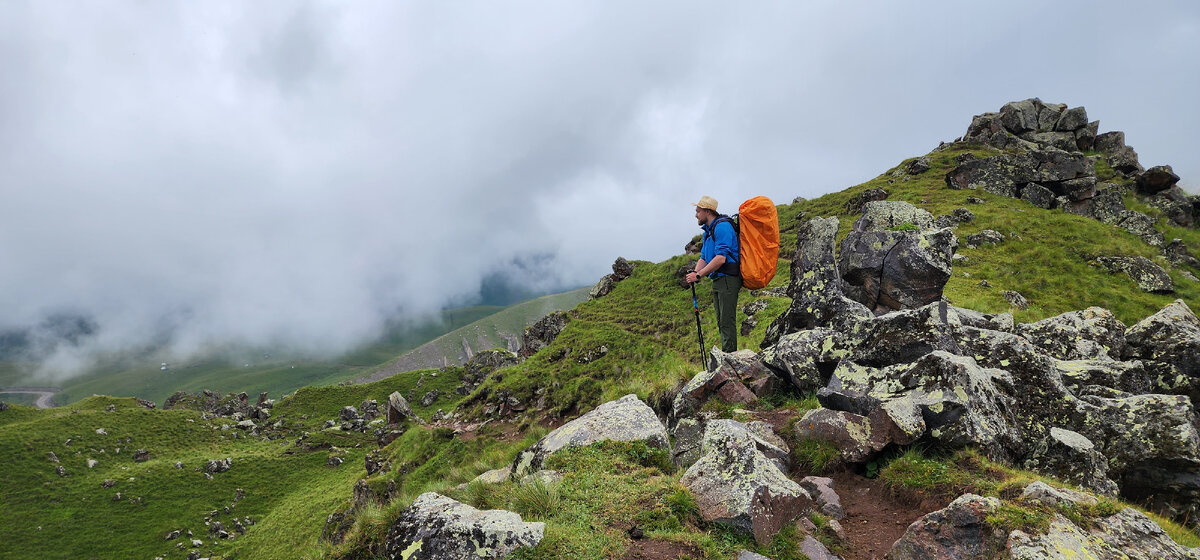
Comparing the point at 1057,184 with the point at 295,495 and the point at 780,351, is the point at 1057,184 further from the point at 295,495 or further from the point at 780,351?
the point at 295,495

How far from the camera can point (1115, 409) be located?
965 cm

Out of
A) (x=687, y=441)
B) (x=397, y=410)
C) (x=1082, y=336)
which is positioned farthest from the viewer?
(x=397, y=410)

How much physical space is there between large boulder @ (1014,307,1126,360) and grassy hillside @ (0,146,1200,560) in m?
8.19

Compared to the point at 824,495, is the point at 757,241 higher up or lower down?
higher up

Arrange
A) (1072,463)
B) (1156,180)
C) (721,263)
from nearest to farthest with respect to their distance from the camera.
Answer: (1072,463)
(721,263)
(1156,180)

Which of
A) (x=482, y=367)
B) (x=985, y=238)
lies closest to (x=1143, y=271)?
(x=985, y=238)

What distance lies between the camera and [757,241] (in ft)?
46.0

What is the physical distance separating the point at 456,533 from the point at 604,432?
467cm

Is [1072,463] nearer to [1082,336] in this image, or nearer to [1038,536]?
[1038,536]

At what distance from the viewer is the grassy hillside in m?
7.63

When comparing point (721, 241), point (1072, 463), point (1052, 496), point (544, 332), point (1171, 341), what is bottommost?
point (1072, 463)

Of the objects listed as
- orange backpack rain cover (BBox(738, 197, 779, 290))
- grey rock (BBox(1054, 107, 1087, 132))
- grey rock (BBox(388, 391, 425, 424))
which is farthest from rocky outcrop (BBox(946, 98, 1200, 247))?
grey rock (BBox(388, 391, 425, 424))

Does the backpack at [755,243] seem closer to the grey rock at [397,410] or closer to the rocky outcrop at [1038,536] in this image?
the rocky outcrop at [1038,536]

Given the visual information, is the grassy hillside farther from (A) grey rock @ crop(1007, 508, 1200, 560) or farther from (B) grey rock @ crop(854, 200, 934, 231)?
(B) grey rock @ crop(854, 200, 934, 231)
